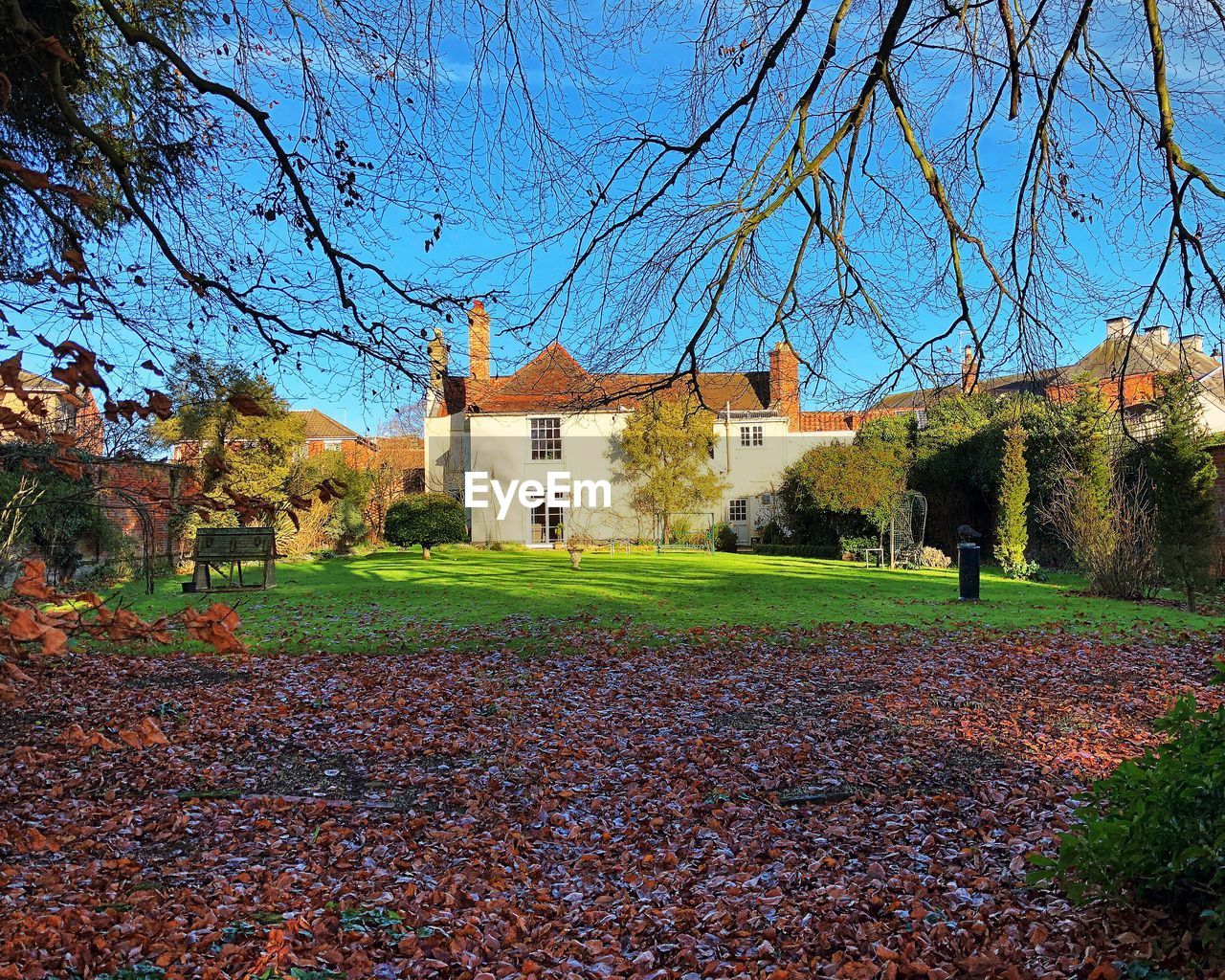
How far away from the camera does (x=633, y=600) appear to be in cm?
1268

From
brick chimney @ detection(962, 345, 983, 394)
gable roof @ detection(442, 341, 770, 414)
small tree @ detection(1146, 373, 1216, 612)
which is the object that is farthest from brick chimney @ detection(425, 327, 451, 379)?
small tree @ detection(1146, 373, 1216, 612)

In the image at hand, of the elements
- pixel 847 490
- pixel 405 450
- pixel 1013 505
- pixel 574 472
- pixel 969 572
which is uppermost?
pixel 405 450

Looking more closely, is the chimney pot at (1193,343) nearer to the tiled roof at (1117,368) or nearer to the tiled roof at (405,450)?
the tiled roof at (1117,368)

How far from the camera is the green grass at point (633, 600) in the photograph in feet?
33.7

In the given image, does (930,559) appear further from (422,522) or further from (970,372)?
(970,372)

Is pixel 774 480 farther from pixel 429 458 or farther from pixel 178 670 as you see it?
pixel 178 670

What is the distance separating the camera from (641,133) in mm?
4590

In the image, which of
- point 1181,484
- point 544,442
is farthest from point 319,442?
point 1181,484

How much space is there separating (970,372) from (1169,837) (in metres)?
3.43

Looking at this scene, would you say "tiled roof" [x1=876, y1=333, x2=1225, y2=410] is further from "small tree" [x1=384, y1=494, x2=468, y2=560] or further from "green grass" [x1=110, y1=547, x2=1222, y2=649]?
"small tree" [x1=384, y1=494, x2=468, y2=560]

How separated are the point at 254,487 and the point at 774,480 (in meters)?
17.7

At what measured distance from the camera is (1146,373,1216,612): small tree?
1273 centimetres

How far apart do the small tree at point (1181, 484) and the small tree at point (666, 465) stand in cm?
1474

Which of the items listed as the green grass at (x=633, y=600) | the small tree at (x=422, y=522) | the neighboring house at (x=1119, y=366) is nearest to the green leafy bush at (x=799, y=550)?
the green grass at (x=633, y=600)
